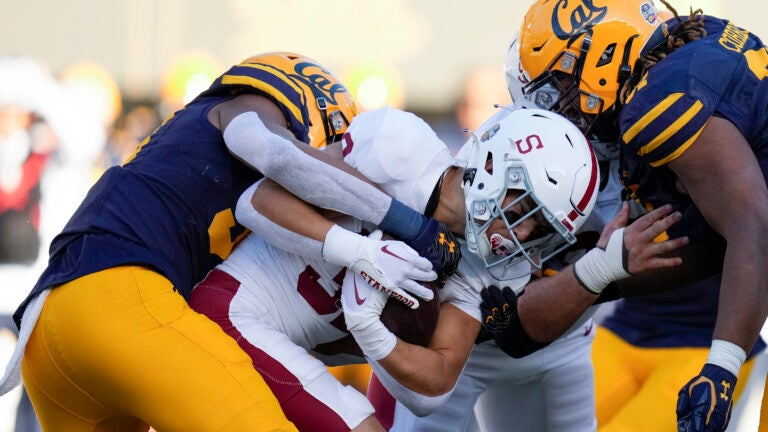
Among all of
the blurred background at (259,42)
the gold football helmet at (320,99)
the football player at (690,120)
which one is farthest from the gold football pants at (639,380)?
the blurred background at (259,42)

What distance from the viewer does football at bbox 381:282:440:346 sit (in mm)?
2992

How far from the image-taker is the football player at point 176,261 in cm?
276

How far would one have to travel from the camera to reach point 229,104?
10.6 ft

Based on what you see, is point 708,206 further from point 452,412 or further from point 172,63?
point 172,63

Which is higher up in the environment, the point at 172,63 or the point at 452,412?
the point at 452,412

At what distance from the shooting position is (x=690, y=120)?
293 centimetres

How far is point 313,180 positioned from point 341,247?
0.64ft

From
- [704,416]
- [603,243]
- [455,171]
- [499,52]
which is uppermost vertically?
[455,171]

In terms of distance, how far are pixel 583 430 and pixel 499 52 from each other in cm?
950

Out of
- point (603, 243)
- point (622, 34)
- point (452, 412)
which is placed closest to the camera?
Result: point (603, 243)

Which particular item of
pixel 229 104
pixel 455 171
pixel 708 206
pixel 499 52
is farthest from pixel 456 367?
pixel 499 52

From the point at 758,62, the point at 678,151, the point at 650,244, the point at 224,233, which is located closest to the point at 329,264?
the point at 224,233

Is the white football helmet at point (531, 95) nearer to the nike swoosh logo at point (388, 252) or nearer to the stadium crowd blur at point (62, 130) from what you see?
the nike swoosh logo at point (388, 252)

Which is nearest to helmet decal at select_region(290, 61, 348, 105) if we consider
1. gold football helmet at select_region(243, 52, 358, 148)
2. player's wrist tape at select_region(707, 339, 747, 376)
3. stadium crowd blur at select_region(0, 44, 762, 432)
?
gold football helmet at select_region(243, 52, 358, 148)
